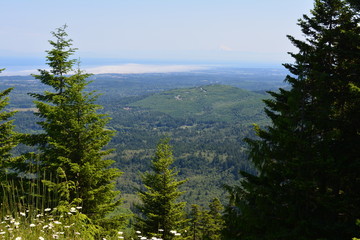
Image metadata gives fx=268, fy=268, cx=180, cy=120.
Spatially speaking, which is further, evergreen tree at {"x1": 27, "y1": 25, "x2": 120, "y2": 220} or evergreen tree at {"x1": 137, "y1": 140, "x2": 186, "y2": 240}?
evergreen tree at {"x1": 137, "y1": 140, "x2": 186, "y2": 240}

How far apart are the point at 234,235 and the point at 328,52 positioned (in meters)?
A: 7.60

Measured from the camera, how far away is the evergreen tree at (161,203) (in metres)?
18.5

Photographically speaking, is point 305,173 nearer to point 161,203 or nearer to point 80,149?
point 80,149

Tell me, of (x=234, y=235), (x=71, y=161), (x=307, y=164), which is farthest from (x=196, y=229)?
(x=307, y=164)

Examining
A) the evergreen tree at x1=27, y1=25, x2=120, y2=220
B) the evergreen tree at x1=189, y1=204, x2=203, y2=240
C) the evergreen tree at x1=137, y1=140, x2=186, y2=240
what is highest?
the evergreen tree at x1=27, y1=25, x2=120, y2=220

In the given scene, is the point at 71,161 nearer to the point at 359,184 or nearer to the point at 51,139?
the point at 51,139

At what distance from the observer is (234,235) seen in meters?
8.16

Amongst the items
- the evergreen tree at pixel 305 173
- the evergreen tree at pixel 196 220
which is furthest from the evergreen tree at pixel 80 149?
the evergreen tree at pixel 196 220

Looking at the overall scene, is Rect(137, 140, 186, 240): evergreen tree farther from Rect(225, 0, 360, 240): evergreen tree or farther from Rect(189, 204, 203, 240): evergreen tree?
Rect(189, 204, 203, 240): evergreen tree

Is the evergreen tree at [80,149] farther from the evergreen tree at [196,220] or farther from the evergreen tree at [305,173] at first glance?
the evergreen tree at [196,220]

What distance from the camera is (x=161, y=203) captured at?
18.7 metres

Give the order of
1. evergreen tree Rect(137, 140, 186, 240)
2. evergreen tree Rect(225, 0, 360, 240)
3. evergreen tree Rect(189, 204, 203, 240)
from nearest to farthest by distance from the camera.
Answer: evergreen tree Rect(225, 0, 360, 240) < evergreen tree Rect(137, 140, 186, 240) < evergreen tree Rect(189, 204, 203, 240)

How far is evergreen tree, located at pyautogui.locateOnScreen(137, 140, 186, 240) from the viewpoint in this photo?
18.5 metres

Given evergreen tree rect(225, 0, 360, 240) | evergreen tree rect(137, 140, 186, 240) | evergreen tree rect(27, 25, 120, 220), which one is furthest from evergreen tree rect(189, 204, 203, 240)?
evergreen tree rect(225, 0, 360, 240)
